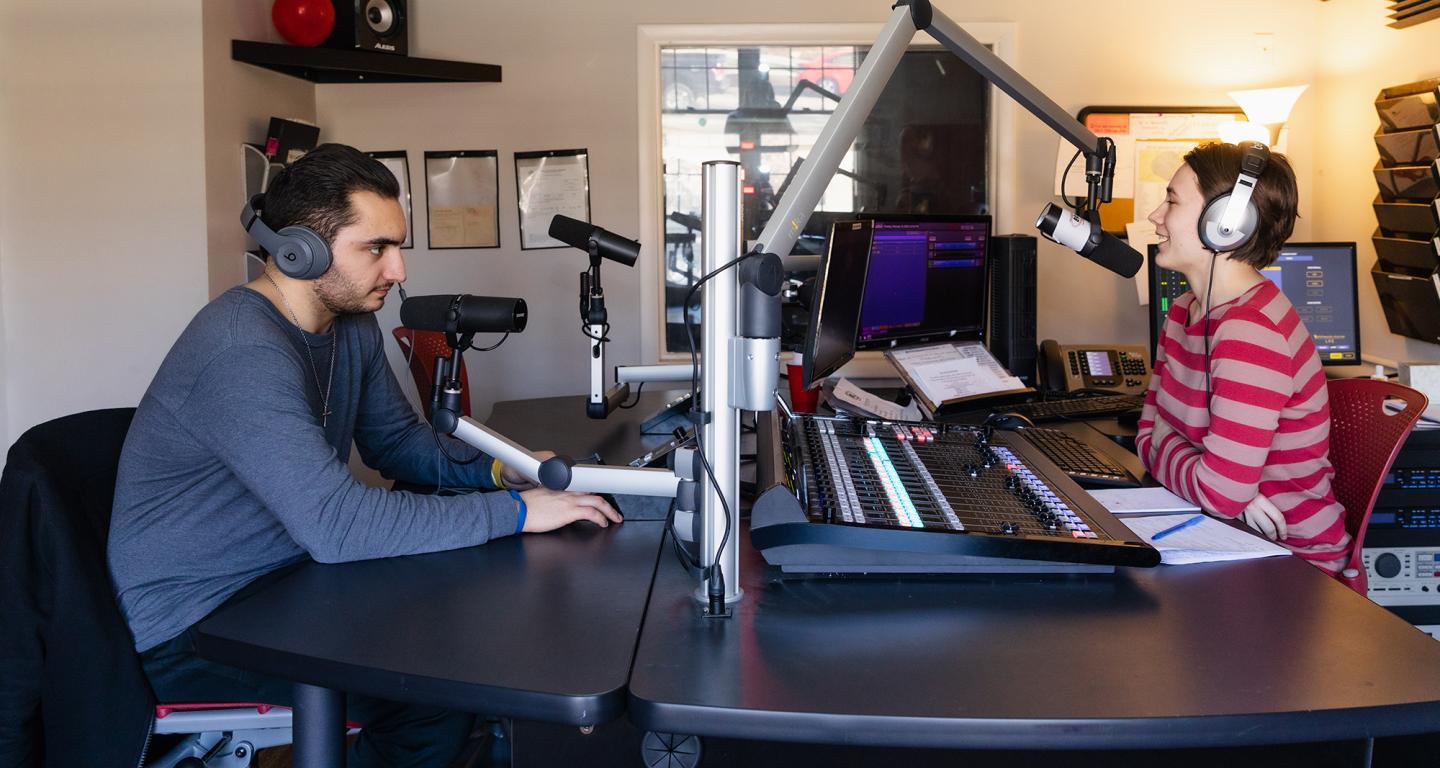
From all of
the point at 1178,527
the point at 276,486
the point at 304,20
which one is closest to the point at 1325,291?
the point at 1178,527

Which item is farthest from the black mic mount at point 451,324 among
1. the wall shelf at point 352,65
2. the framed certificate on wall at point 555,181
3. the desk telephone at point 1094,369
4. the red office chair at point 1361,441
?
the framed certificate on wall at point 555,181

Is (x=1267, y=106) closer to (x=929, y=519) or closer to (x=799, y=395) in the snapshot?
(x=799, y=395)

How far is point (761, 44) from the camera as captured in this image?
4137mm

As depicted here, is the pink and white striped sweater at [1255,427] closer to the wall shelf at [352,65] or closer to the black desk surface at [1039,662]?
the black desk surface at [1039,662]

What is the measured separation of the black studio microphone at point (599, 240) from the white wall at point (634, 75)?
1599 mm

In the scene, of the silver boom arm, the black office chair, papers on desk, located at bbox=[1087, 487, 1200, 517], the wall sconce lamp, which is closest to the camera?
the silver boom arm

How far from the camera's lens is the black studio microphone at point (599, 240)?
2447 millimetres

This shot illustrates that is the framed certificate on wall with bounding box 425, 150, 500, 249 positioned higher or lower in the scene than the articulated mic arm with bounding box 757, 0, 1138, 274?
higher

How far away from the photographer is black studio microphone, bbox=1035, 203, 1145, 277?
1578 millimetres

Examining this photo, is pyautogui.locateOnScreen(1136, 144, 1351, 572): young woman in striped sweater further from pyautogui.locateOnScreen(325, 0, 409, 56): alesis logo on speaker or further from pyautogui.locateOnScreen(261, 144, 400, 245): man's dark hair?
pyautogui.locateOnScreen(325, 0, 409, 56): alesis logo on speaker

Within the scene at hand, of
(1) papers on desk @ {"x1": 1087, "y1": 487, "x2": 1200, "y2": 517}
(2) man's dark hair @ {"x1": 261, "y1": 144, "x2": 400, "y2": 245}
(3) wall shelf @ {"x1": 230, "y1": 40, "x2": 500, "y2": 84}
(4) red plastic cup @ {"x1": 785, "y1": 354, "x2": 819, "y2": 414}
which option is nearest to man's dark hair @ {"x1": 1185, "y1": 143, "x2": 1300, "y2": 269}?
(1) papers on desk @ {"x1": 1087, "y1": 487, "x2": 1200, "y2": 517}

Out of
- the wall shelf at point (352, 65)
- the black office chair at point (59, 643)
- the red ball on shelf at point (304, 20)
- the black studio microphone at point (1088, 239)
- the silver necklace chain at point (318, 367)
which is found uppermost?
the red ball on shelf at point (304, 20)

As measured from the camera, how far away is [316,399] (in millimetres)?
1823

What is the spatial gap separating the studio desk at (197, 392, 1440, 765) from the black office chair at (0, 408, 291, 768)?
32 cm
